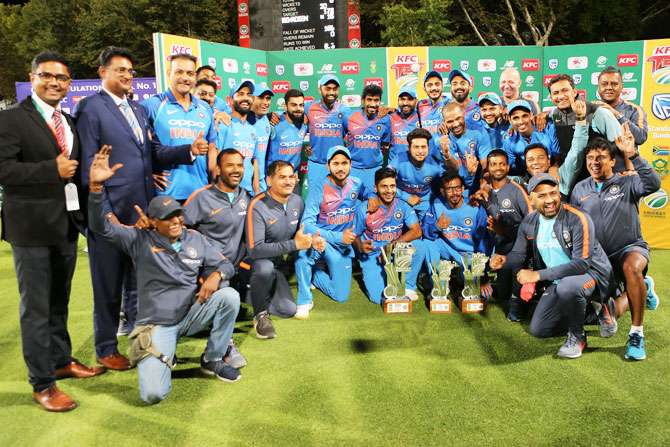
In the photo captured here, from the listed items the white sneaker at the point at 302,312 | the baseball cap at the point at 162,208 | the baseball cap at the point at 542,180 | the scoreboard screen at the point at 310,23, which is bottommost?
the white sneaker at the point at 302,312

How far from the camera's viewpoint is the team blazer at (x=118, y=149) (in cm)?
354

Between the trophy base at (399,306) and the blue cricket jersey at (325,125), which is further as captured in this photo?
the blue cricket jersey at (325,125)

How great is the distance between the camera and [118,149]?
3666mm

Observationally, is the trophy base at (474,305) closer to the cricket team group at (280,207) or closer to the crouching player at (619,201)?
the cricket team group at (280,207)

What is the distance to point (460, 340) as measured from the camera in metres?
4.24

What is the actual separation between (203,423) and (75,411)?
90 centimetres

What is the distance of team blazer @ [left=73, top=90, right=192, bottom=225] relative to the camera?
11.6 feet

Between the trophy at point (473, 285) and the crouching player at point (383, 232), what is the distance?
568 mm

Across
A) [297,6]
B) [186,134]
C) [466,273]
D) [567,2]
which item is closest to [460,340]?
[466,273]

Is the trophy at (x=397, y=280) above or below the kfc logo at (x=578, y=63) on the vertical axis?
below

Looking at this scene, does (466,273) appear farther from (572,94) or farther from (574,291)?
(572,94)

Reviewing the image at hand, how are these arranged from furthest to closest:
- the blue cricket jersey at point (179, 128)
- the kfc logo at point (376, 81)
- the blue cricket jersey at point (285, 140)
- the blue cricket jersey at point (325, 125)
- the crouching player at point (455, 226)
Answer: the kfc logo at point (376, 81) < the blue cricket jersey at point (325, 125) < the blue cricket jersey at point (285, 140) < the crouching player at point (455, 226) < the blue cricket jersey at point (179, 128)

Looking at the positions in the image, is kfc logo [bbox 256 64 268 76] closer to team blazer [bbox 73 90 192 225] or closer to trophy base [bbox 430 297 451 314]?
team blazer [bbox 73 90 192 225]

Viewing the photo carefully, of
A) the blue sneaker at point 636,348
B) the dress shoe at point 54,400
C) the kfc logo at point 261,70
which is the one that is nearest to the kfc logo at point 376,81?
the kfc logo at point 261,70
